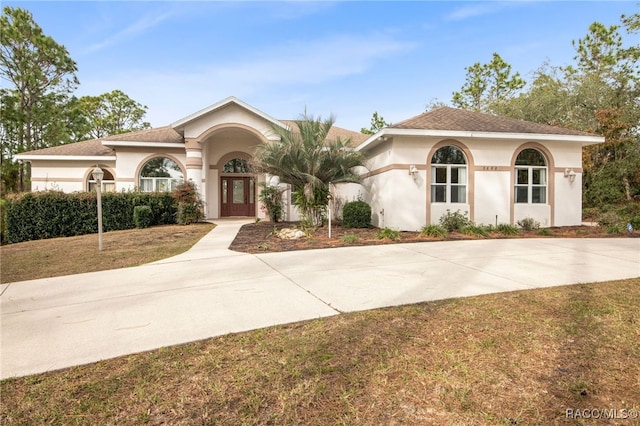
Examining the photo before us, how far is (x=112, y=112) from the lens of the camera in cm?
3888

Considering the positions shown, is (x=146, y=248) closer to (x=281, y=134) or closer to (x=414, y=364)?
(x=281, y=134)

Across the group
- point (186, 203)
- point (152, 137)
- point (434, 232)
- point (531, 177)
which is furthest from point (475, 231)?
point (152, 137)

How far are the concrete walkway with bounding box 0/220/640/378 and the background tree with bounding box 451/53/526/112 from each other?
29411mm

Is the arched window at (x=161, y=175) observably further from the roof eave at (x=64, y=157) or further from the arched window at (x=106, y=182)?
the arched window at (x=106, y=182)

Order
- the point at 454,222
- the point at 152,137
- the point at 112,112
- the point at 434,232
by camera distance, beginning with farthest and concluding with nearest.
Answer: the point at 112,112 → the point at 152,137 → the point at 454,222 → the point at 434,232

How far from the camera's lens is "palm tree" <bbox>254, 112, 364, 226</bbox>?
12055 mm

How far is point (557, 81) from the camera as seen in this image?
24.5 meters

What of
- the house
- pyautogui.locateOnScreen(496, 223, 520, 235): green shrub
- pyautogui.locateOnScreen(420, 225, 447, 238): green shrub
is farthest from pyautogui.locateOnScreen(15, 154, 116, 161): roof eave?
pyautogui.locateOnScreen(496, 223, 520, 235): green shrub

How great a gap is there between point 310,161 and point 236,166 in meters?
9.08

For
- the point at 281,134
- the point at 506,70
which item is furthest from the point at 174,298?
the point at 506,70

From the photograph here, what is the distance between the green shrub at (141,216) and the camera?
48.5ft

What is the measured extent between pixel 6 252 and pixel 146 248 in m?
4.68

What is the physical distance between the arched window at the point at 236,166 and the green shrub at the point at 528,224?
14.1m

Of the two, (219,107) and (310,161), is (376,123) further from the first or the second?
(310,161)
